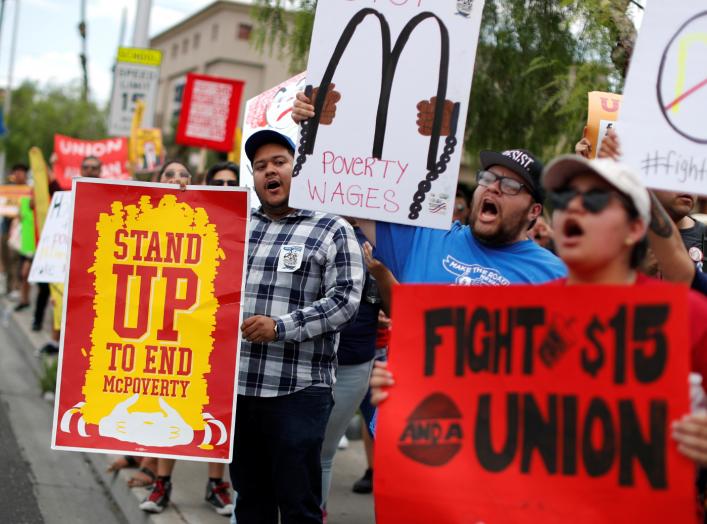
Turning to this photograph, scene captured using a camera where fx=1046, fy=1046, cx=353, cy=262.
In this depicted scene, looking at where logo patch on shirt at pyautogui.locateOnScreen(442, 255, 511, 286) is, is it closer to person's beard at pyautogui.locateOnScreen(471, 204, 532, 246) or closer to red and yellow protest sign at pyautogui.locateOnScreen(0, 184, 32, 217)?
person's beard at pyautogui.locateOnScreen(471, 204, 532, 246)

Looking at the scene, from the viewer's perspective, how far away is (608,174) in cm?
250

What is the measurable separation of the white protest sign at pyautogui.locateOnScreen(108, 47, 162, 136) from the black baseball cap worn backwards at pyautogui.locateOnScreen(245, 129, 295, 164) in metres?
8.61

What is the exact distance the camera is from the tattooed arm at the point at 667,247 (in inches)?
116

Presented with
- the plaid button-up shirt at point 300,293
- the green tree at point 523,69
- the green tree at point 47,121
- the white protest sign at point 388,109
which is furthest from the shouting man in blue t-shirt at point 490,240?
the green tree at point 47,121

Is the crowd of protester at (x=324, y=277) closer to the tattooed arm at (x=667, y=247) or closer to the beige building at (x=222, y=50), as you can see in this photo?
the tattooed arm at (x=667, y=247)

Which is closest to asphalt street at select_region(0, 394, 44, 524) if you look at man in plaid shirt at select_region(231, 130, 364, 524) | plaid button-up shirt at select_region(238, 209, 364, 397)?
man in plaid shirt at select_region(231, 130, 364, 524)

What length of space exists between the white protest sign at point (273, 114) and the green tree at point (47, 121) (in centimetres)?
4402

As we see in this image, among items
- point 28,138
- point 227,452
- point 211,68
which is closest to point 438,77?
point 227,452

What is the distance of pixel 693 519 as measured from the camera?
95.0 inches

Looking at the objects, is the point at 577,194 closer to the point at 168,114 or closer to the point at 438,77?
the point at 438,77

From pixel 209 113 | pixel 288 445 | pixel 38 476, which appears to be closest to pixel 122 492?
pixel 38 476

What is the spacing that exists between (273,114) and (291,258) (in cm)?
174

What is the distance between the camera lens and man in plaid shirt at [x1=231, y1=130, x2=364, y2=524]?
4.19m

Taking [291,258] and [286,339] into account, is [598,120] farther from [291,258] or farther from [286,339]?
[286,339]
